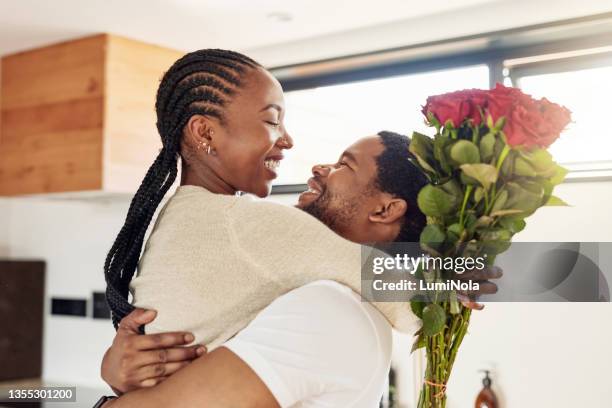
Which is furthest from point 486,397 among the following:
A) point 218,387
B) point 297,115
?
point 218,387

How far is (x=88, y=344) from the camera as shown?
3676 mm

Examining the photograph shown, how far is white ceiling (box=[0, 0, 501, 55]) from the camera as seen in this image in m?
2.67

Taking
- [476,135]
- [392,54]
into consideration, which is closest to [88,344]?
[392,54]

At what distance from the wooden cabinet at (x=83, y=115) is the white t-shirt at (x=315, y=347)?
234 centimetres

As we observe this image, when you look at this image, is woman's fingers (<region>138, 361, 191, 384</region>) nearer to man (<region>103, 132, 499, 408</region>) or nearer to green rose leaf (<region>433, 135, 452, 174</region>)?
man (<region>103, 132, 499, 408</region>)

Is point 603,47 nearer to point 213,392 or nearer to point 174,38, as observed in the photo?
point 174,38

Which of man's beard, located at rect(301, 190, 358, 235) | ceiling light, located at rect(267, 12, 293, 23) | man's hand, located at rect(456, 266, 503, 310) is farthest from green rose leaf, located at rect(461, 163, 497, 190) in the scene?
ceiling light, located at rect(267, 12, 293, 23)

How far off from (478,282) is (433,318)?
0.07m

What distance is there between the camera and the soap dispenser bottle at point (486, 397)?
8.56 ft

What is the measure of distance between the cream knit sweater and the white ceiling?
191cm

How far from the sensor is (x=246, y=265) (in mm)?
858

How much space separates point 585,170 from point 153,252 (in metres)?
2.03

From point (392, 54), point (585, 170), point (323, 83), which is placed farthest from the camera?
point (323, 83)

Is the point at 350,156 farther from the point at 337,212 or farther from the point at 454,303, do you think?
the point at 454,303
